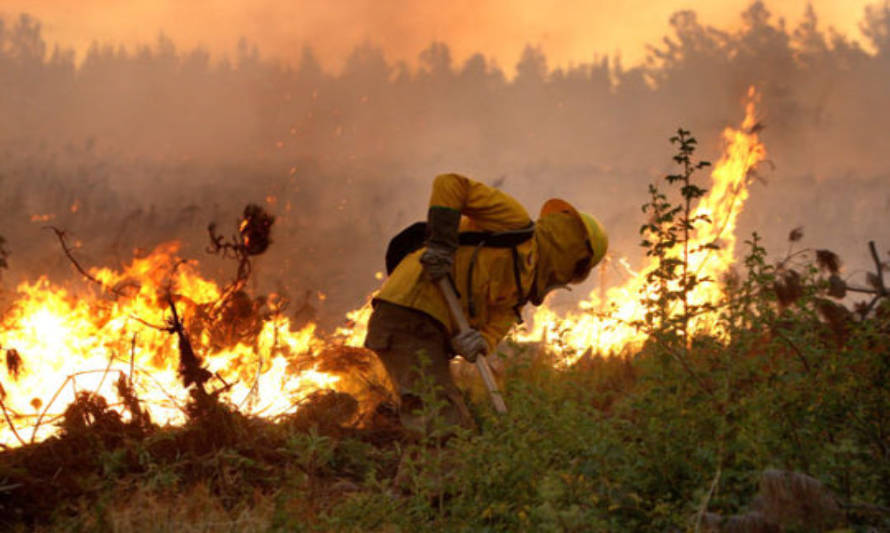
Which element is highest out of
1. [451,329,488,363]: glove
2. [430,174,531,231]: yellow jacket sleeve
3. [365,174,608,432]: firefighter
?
[430,174,531,231]: yellow jacket sleeve

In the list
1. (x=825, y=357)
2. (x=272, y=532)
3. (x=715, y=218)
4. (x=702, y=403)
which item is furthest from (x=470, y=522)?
(x=715, y=218)

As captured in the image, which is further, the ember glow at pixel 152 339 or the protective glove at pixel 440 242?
the ember glow at pixel 152 339

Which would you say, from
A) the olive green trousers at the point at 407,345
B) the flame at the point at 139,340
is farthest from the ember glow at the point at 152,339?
the olive green trousers at the point at 407,345

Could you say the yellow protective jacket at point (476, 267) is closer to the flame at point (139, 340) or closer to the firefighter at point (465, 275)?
the firefighter at point (465, 275)

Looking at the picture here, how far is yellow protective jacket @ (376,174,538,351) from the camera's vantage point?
501 centimetres

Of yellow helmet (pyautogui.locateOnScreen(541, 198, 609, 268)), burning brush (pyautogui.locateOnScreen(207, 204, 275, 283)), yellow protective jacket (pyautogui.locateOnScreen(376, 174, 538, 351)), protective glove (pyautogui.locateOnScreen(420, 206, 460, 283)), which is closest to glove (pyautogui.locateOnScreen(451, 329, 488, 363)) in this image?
yellow protective jacket (pyautogui.locateOnScreen(376, 174, 538, 351))

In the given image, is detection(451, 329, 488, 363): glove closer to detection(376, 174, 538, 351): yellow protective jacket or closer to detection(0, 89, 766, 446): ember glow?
detection(376, 174, 538, 351): yellow protective jacket

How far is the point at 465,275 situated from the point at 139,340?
2.85m

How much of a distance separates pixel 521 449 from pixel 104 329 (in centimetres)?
421

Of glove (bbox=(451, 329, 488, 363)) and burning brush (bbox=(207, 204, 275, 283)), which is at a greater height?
burning brush (bbox=(207, 204, 275, 283))

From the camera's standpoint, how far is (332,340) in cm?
720

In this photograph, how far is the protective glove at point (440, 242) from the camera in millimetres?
4920

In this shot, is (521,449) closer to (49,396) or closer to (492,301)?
(492,301)

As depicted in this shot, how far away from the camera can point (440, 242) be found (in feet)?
16.2
